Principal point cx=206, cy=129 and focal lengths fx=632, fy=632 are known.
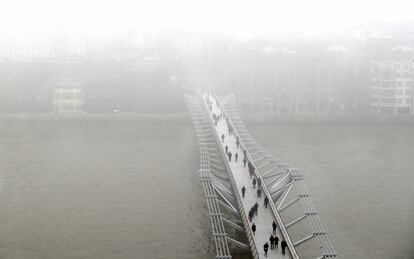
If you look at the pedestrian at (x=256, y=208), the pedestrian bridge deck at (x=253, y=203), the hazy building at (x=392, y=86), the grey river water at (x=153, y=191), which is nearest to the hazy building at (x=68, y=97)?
the grey river water at (x=153, y=191)

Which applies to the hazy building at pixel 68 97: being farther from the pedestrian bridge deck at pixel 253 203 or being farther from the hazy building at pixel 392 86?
the pedestrian bridge deck at pixel 253 203


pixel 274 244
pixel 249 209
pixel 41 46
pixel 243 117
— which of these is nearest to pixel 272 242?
pixel 274 244

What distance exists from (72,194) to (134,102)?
27.8ft

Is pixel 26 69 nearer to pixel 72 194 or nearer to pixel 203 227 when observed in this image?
pixel 72 194

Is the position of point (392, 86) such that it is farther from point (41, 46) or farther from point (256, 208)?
point (256, 208)

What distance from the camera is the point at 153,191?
6879mm

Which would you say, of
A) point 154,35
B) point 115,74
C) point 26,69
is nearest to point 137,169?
point 115,74

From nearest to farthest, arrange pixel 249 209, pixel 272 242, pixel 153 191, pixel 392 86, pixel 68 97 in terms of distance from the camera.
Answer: pixel 272 242 < pixel 249 209 < pixel 153 191 < pixel 68 97 < pixel 392 86

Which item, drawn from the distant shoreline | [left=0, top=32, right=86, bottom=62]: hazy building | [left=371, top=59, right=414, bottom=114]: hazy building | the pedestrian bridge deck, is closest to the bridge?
the pedestrian bridge deck

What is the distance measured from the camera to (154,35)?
20.7m

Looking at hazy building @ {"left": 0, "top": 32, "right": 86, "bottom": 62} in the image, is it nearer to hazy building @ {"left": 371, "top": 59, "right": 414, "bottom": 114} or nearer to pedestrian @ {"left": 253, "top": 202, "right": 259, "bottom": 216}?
hazy building @ {"left": 371, "top": 59, "right": 414, "bottom": 114}

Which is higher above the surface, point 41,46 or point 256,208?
point 41,46

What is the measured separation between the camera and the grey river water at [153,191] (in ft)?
16.9

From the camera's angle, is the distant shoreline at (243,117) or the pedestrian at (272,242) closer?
the pedestrian at (272,242)
